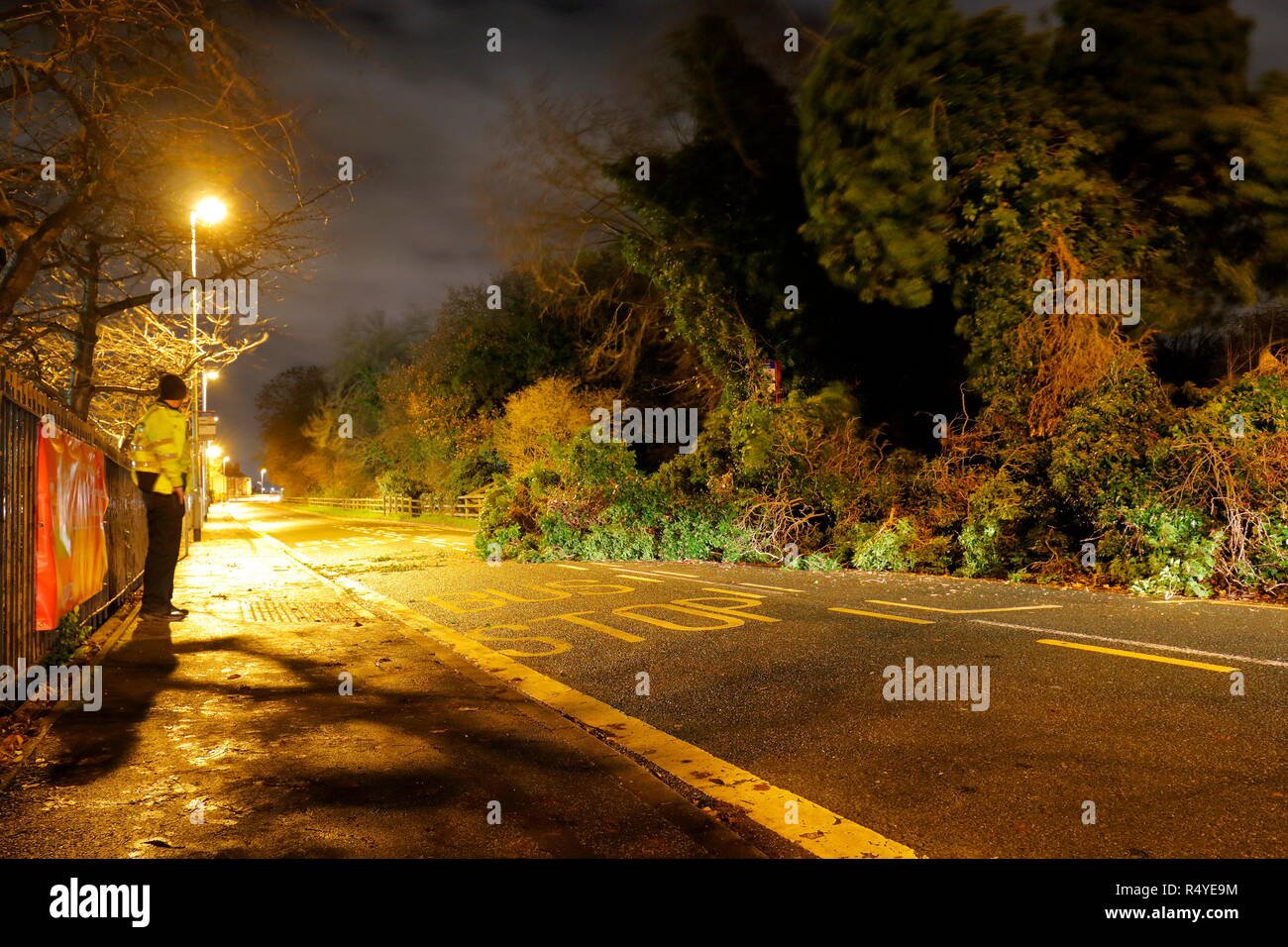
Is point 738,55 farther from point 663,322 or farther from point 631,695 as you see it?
point 631,695

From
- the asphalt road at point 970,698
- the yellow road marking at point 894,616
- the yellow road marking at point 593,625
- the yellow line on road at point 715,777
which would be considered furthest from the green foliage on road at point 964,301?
the yellow line on road at point 715,777

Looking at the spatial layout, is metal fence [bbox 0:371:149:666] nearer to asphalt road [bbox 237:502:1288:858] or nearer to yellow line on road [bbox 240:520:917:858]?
yellow line on road [bbox 240:520:917:858]

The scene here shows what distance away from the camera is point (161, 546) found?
28.1 ft

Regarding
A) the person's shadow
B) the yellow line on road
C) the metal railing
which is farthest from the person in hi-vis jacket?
the metal railing

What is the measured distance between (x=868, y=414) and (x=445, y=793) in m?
14.9

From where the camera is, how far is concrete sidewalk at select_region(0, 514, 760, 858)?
11.0 ft

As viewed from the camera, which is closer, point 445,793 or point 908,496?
point 445,793

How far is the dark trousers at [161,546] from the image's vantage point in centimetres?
829

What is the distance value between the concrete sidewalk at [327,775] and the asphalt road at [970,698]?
0.82 meters

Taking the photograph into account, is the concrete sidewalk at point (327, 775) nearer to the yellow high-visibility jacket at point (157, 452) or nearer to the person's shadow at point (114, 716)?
the person's shadow at point (114, 716)

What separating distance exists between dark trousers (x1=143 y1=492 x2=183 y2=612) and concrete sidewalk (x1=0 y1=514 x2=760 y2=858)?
177 centimetres

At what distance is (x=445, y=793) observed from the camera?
3.85 metres

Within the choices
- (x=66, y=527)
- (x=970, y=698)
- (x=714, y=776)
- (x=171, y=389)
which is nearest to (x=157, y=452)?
(x=171, y=389)
